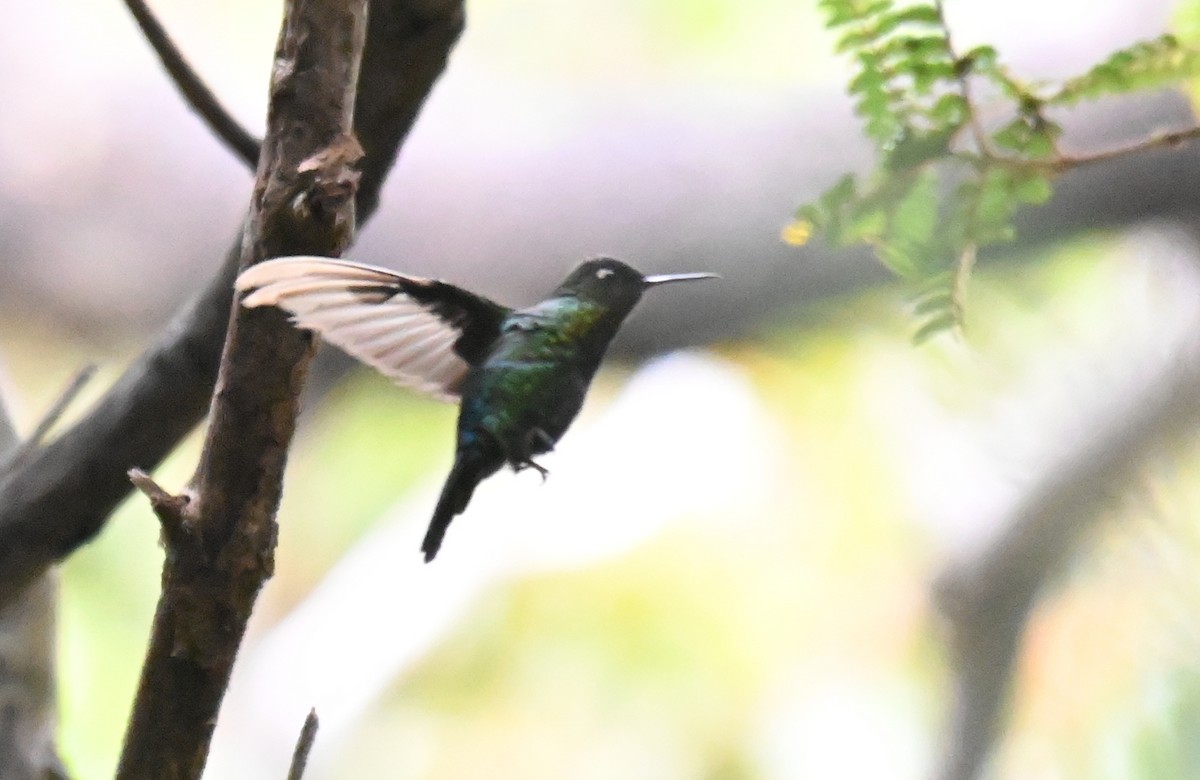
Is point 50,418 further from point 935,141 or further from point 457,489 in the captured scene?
point 935,141

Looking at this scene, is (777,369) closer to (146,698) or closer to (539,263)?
(539,263)

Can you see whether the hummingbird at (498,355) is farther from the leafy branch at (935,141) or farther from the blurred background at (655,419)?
the blurred background at (655,419)

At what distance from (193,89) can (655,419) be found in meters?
0.92

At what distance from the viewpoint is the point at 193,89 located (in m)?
0.79

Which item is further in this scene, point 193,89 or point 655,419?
point 655,419

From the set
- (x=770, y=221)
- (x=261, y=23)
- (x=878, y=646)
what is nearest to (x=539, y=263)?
(x=770, y=221)

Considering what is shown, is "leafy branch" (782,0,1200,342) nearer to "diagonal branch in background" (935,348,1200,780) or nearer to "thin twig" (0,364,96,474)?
"thin twig" (0,364,96,474)

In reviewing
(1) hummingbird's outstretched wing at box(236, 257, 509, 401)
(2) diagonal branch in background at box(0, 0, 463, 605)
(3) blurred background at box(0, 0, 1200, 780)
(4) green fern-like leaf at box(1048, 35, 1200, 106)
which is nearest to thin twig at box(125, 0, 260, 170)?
(2) diagonal branch in background at box(0, 0, 463, 605)

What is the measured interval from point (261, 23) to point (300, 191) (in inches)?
48.1

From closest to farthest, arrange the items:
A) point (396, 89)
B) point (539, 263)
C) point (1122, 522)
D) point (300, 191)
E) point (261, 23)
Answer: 1. point (300, 191)
2. point (396, 89)
3. point (1122, 522)
4. point (539, 263)
5. point (261, 23)

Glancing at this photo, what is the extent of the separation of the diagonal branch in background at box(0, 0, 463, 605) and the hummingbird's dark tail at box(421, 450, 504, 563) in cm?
22

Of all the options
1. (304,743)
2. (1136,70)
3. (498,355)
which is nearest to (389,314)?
(498,355)

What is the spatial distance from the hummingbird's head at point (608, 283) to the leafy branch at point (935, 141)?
108 millimetres

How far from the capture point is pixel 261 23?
63.9 inches
